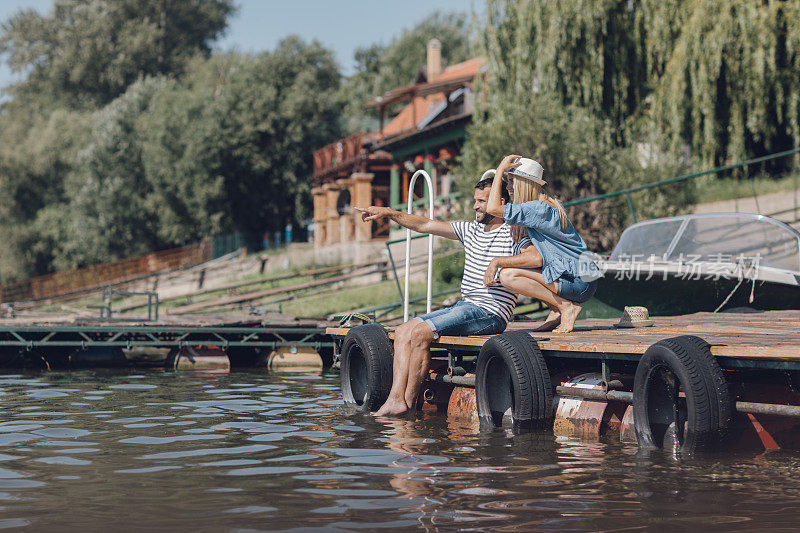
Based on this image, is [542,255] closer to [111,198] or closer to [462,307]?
[462,307]

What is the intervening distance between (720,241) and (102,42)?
59.8m

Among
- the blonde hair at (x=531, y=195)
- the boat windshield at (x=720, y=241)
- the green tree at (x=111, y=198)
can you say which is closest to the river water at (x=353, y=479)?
the blonde hair at (x=531, y=195)

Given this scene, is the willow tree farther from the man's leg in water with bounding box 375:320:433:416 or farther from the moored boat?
the man's leg in water with bounding box 375:320:433:416

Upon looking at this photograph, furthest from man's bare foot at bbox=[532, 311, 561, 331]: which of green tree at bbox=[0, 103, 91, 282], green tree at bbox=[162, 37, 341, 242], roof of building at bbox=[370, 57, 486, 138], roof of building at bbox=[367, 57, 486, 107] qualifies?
green tree at bbox=[0, 103, 91, 282]

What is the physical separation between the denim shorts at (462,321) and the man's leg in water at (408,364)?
0.08 meters

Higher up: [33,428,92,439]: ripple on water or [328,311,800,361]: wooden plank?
[328,311,800,361]: wooden plank

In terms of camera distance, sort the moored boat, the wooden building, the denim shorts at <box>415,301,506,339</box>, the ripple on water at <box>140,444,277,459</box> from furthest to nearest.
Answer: the wooden building
the moored boat
the denim shorts at <box>415,301,506,339</box>
the ripple on water at <box>140,444,277,459</box>

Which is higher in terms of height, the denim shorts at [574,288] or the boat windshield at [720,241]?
the boat windshield at [720,241]

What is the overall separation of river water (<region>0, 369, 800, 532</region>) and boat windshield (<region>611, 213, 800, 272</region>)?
566cm

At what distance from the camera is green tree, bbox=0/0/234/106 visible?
214 feet

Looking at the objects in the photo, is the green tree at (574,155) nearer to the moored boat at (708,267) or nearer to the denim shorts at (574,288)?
the moored boat at (708,267)

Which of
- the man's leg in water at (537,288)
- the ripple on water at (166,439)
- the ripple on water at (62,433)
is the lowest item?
the ripple on water at (62,433)

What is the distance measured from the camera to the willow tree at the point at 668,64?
19.3 m

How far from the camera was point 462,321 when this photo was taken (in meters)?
8.16
